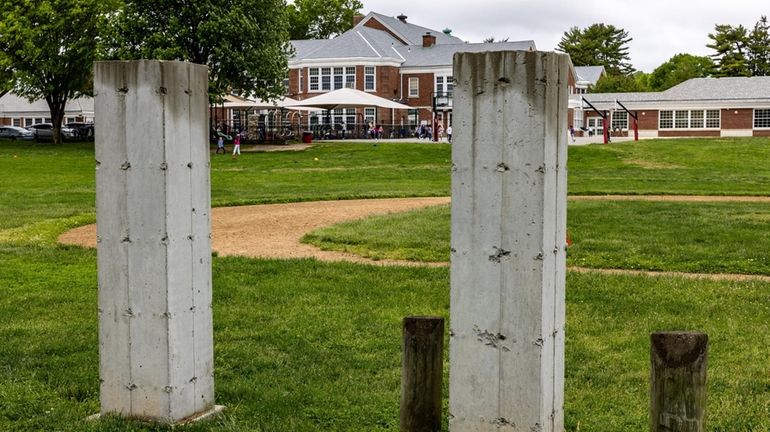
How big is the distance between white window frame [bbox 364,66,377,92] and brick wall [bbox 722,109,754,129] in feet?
74.9

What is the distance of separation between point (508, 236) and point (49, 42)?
49630 millimetres

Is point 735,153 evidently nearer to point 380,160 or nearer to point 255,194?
point 380,160

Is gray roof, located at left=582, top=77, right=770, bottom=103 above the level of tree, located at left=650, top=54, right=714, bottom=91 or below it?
below

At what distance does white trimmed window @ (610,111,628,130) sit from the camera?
225 ft

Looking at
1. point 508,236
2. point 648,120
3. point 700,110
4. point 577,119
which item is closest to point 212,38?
point 577,119

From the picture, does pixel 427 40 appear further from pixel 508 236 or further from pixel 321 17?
pixel 508 236

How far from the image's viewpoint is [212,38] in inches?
1697

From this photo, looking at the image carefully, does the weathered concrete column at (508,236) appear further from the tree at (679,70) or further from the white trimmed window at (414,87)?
the tree at (679,70)

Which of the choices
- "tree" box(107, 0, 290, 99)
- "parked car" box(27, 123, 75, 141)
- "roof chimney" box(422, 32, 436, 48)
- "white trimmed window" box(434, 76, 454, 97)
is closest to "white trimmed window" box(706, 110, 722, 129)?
"white trimmed window" box(434, 76, 454, 97)

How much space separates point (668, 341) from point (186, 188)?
264 centimetres

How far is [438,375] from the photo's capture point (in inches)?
187

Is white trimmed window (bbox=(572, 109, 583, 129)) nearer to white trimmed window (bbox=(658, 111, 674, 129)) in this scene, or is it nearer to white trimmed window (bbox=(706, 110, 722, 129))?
white trimmed window (bbox=(658, 111, 674, 129))

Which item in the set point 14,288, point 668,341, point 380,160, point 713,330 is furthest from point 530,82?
point 380,160

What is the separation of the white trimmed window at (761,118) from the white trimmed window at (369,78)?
979 inches
